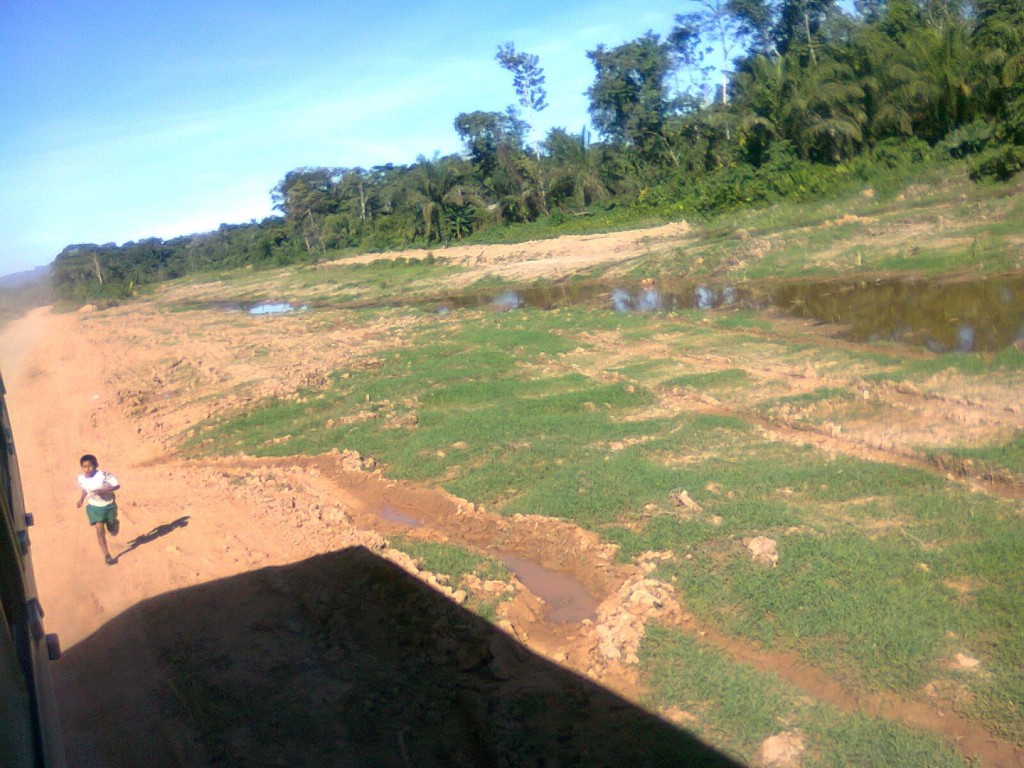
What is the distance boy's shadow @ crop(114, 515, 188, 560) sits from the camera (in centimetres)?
832

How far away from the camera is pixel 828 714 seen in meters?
4.71

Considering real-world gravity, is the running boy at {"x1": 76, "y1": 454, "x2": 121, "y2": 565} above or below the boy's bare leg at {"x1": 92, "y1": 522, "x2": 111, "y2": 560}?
above

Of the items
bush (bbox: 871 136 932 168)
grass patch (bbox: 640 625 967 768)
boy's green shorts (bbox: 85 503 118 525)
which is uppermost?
bush (bbox: 871 136 932 168)

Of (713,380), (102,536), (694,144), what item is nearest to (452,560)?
(102,536)

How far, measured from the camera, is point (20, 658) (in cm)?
372

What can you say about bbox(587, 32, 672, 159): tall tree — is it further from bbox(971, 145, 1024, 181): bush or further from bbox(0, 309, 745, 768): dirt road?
bbox(0, 309, 745, 768): dirt road

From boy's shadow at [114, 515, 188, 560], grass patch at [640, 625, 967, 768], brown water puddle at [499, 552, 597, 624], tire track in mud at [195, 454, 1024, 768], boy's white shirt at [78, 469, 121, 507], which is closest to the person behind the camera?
grass patch at [640, 625, 967, 768]

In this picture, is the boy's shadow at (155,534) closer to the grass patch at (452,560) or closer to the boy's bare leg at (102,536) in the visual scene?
the boy's bare leg at (102,536)

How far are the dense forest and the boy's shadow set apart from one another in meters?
6.80

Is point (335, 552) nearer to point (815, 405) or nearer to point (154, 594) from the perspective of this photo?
point (154, 594)

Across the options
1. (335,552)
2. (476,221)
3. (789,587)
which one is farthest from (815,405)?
(476,221)

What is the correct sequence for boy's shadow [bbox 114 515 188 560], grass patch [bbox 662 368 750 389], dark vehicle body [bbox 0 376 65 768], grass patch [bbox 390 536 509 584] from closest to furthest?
dark vehicle body [bbox 0 376 65 768], grass patch [bbox 390 536 509 584], boy's shadow [bbox 114 515 188 560], grass patch [bbox 662 368 750 389]

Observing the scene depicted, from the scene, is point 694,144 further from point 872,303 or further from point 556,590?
point 556,590

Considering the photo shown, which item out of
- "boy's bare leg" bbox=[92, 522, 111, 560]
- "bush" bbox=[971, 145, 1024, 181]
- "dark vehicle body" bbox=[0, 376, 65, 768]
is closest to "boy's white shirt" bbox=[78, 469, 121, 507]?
"boy's bare leg" bbox=[92, 522, 111, 560]
